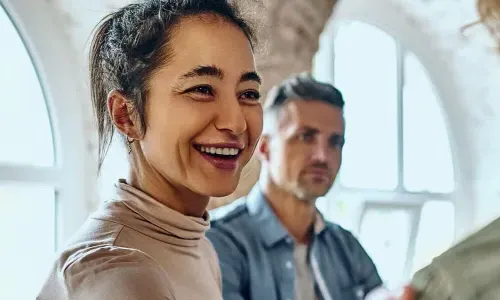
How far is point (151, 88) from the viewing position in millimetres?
632

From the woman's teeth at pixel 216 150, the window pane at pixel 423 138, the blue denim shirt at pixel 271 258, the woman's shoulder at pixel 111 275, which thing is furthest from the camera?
the window pane at pixel 423 138

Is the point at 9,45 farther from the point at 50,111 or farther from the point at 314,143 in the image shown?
the point at 314,143

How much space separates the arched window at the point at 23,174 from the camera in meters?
1.83

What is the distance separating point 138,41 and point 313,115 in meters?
0.67

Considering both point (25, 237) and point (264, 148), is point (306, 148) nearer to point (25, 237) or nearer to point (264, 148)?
point (264, 148)

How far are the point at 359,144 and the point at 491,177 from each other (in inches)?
25.6

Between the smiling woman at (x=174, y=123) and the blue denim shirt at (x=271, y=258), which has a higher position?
the smiling woman at (x=174, y=123)

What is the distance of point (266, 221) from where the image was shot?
49.1 inches

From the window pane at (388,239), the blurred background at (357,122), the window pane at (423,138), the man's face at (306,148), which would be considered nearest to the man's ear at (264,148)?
the man's face at (306,148)

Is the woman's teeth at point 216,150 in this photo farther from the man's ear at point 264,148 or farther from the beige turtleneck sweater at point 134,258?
the man's ear at point 264,148

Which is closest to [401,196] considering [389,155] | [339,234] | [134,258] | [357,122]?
[389,155]

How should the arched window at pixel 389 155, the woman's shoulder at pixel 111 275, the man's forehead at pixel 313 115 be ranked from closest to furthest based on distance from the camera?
1. the woman's shoulder at pixel 111 275
2. the man's forehead at pixel 313 115
3. the arched window at pixel 389 155

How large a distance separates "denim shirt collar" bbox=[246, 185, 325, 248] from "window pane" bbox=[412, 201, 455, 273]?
205 cm

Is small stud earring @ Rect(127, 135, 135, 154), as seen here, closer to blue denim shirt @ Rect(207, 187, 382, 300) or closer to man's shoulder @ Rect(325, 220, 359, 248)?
blue denim shirt @ Rect(207, 187, 382, 300)
